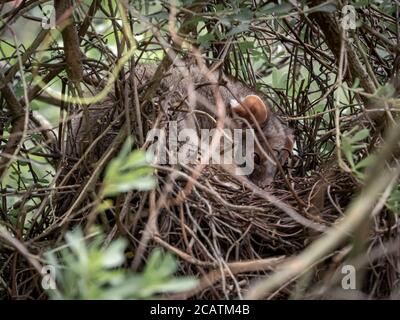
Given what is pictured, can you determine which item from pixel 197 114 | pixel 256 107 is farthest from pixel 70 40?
pixel 256 107

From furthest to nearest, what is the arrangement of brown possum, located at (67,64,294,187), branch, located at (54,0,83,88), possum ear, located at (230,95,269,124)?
possum ear, located at (230,95,269,124) → brown possum, located at (67,64,294,187) → branch, located at (54,0,83,88)

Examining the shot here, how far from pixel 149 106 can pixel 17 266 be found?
806 millimetres

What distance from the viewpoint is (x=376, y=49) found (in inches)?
119

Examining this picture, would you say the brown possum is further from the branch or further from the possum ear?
the branch

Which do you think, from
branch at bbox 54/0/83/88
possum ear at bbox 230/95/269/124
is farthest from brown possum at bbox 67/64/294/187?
branch at bbox 54/0/83/88

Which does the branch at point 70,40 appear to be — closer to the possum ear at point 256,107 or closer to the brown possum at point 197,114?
the brown possum at point 197,114

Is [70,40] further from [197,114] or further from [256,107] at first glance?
[256,107]

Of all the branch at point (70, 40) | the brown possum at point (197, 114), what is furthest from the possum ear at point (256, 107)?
the branch at point (70, 40)

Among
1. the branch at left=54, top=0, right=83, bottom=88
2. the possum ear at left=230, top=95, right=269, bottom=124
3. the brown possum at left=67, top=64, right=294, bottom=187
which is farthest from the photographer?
the possum ear at left=230, top=95, right=269, bottom=124

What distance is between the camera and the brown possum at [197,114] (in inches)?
112

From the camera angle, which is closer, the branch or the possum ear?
the branch

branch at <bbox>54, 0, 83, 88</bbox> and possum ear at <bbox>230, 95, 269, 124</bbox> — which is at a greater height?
branch at <bbox>54, 0, 83, 88</bbox>

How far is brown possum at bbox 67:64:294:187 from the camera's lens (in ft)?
9.34

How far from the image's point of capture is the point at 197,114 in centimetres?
331
